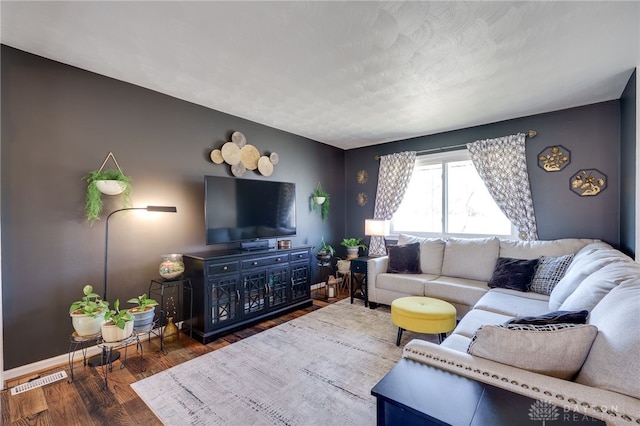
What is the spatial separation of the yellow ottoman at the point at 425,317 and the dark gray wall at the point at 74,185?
241 centimetres

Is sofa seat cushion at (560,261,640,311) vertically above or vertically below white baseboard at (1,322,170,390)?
above

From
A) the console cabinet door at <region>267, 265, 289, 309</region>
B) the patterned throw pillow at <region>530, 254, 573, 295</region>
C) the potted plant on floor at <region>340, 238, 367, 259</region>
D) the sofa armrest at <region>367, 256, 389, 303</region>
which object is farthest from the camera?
the potted plant on floor at <region>340, 238, 367, 259</region>

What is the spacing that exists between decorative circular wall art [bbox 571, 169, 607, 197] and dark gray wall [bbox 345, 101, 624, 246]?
0.04 meters

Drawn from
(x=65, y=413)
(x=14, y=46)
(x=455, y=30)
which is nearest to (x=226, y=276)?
(x=65, y=413)

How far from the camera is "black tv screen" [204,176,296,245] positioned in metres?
3.15

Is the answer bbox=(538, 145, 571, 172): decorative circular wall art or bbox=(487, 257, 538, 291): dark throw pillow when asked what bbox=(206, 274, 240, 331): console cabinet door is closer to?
bbox=(487, 257, 538, 291): dark throw pillow

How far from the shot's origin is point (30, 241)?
7.44ft

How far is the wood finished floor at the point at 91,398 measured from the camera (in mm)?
1762

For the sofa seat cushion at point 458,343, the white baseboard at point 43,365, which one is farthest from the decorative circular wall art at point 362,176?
the white baseboard at point 43,365

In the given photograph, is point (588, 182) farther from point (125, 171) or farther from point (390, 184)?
point (125, 171)

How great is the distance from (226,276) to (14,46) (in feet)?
8.58

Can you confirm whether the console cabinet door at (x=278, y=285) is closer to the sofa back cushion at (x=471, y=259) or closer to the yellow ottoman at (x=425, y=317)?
the yellow ottoman at (x=425, y=317)

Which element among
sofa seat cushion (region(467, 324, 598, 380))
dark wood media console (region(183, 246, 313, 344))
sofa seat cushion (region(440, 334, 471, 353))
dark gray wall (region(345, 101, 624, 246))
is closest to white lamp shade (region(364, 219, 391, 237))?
dark wood media console (region(183, 246, 313, 344))

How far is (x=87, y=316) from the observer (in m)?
2.19
